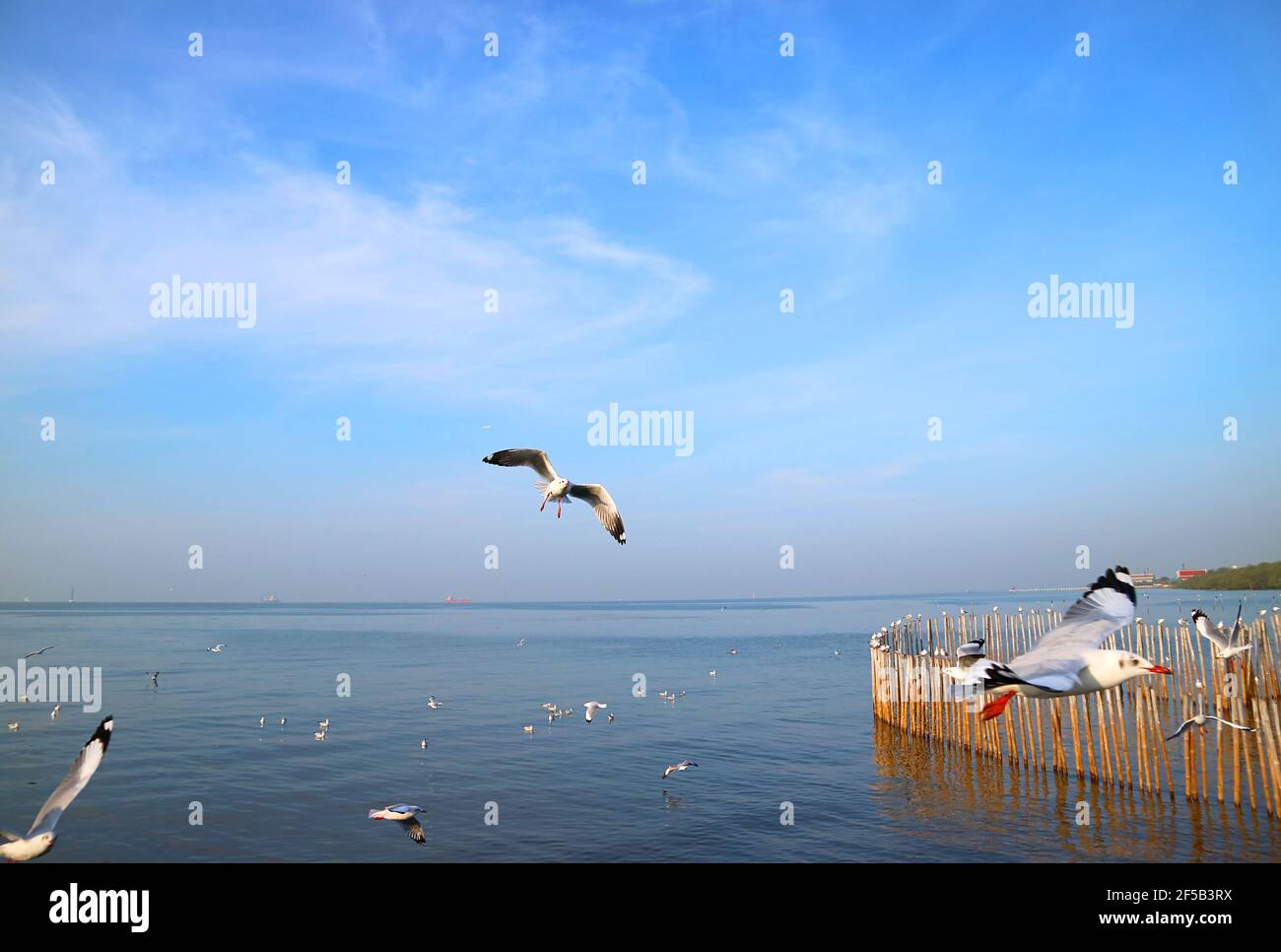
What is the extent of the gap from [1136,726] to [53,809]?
74.9 feet

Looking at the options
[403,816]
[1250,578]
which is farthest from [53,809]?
[1250,578]

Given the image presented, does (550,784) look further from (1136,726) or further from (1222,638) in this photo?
(1222,638)

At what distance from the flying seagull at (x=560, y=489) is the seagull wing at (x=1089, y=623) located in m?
5.54

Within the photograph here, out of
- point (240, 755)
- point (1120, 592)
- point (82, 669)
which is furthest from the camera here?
point (82, 669)

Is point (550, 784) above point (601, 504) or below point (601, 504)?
below

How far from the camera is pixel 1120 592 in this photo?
8.18 meters

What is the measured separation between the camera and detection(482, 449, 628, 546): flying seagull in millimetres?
10633

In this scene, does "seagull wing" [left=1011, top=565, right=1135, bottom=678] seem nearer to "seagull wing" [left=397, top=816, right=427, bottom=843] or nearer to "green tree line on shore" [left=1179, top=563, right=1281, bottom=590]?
"seagull wing" [left=397, top=816, right=427, bottom=843]

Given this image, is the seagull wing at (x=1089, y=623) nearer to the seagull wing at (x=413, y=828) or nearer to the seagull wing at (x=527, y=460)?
the seagull wing at (x=527, y=460)

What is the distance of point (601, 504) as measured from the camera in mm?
12109
